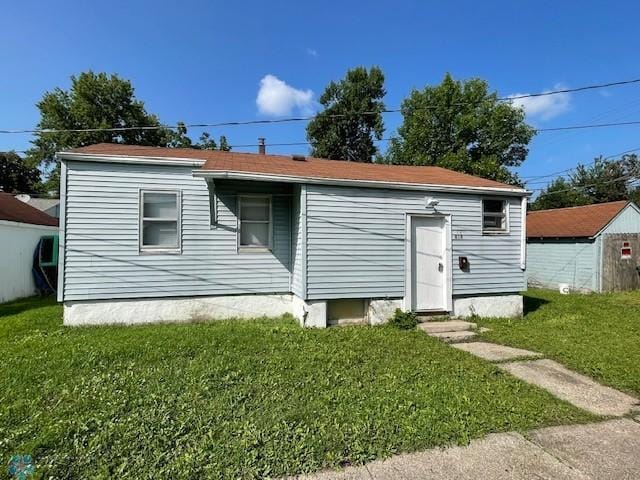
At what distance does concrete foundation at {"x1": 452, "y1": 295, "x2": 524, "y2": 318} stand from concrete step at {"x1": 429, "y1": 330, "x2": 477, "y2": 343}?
1082 millimetres

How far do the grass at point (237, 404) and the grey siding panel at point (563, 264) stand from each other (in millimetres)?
11453

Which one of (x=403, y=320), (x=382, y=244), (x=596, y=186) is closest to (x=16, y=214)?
(x=382, y=244)

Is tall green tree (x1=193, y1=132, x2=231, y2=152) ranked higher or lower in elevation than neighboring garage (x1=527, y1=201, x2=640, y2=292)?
higher

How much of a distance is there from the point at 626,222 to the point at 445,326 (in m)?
12.3

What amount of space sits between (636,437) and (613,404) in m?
0.75

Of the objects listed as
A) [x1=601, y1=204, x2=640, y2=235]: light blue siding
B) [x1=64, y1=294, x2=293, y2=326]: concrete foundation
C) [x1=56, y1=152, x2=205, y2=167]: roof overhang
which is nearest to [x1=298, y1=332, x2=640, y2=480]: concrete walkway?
[x1=64, y1=294, x2=293, y2=326]: concrete foundation

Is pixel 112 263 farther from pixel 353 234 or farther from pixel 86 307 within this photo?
pixel 353 234

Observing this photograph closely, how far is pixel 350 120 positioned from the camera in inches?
998

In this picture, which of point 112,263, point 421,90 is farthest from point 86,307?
point 421,90

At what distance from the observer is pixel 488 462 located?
8.78 feet

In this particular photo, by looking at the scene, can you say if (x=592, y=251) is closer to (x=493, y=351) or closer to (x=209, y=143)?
(x=493, y=351)

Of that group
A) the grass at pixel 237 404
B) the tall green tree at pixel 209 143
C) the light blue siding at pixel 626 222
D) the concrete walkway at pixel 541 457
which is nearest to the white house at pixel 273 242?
the grass at pixel 237 404

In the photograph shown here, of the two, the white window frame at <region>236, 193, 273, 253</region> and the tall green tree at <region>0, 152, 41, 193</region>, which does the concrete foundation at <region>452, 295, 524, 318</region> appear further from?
the tall green tree at <region>0, 152, 41, 193</region>

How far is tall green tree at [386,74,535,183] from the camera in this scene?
24.5m
